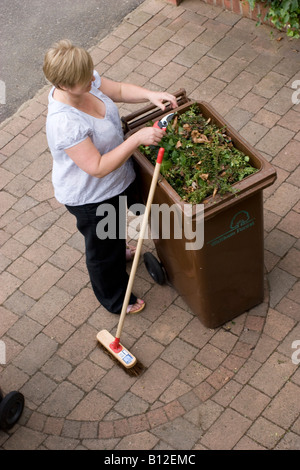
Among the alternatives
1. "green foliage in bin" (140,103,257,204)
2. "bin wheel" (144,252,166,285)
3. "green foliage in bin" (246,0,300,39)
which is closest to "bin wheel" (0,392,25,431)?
"bin wheel" (144,252,166,285)

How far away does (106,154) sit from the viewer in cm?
397

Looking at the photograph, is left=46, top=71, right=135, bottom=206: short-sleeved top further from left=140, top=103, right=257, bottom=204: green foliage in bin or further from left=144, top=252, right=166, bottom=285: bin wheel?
left=144, top=252, right=166, bottom=285: bin wheel

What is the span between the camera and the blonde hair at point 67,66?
3.69 m

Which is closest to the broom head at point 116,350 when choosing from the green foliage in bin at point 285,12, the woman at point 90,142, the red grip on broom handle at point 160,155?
the woman at point 90,142

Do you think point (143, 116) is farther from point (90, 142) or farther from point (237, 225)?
point (237, 225)

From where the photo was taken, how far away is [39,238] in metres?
5.63

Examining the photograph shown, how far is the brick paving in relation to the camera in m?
4.41

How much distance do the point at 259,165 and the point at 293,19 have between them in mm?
2123

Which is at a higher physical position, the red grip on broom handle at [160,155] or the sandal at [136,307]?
the red grip on broom handle at [160,155]

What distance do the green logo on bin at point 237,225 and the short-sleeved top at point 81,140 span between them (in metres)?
0.73

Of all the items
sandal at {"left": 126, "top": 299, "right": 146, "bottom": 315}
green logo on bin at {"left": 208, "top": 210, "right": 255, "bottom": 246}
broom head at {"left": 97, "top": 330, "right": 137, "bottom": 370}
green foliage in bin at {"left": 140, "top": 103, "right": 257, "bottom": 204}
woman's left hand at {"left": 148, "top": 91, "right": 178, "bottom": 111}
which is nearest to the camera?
green foliage in bin at {"left": 140, "top": 103, "right": 257, "bottom": 204}

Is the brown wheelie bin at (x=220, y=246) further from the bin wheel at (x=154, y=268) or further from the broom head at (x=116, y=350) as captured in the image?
the broom head at (x=116, y=350)

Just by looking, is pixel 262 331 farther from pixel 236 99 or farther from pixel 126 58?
pixel 126 58

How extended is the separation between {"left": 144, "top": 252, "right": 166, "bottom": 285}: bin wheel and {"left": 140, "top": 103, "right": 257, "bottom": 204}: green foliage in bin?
105 centimetres
